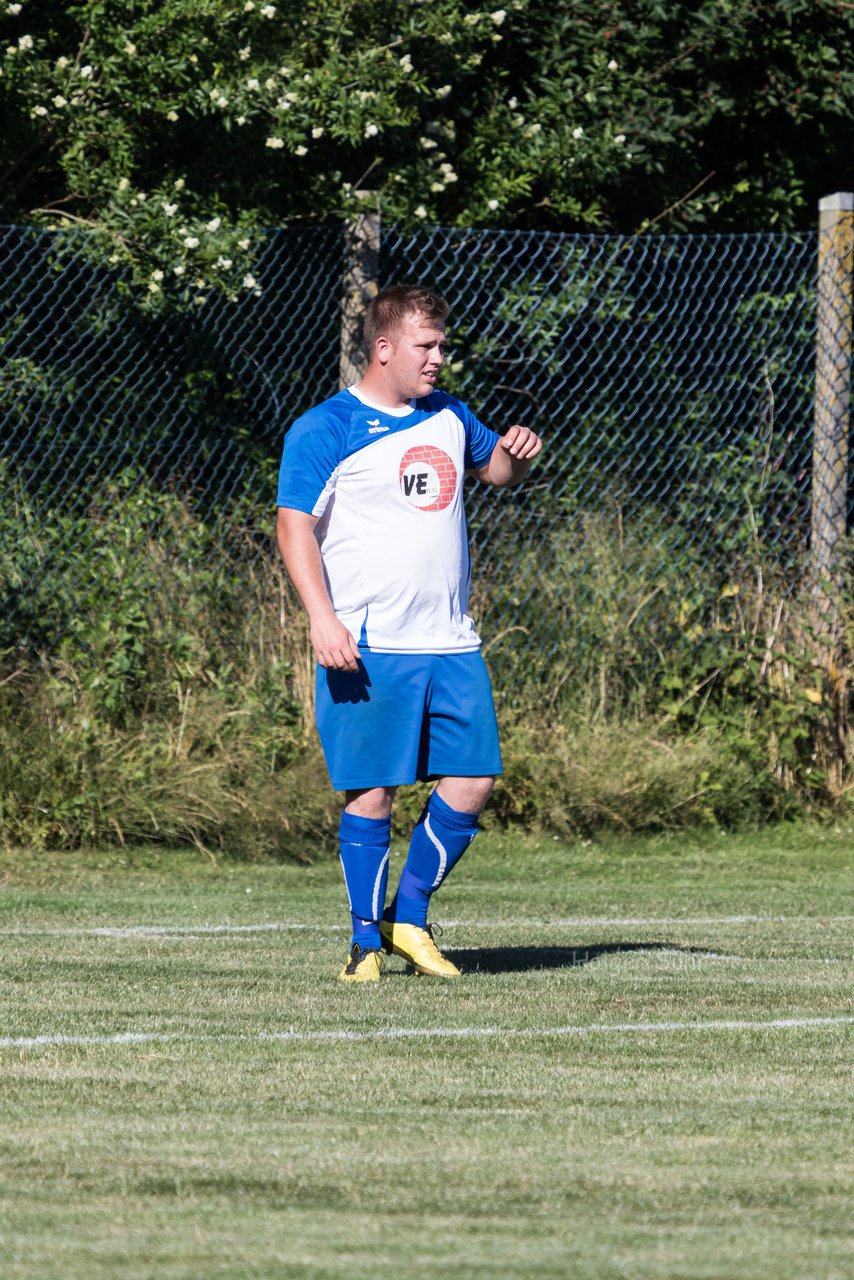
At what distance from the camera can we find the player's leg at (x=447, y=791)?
544 cm

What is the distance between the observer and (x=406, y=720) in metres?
5.37

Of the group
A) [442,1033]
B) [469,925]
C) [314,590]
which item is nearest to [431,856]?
[314,590]

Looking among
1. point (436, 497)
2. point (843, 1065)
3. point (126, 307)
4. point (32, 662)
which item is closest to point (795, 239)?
point (126, 307)

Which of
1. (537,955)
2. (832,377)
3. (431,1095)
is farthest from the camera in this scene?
(832,377)

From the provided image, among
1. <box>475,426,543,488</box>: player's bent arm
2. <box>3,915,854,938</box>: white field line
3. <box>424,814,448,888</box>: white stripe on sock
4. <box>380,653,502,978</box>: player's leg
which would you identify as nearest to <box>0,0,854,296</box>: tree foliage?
<box>3,915,854,938</box>: white field line

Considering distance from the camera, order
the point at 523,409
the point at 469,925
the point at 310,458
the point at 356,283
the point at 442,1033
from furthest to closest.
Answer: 1. the point at 523,409
2. the point at 356,283
3. the point at 469,925
4. the point at 310,458
5. the point at 442,1033

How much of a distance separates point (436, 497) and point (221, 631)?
337 cm

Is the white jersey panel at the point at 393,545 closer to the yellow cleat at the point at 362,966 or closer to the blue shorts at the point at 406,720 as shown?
the blue shorts at the point at 406,720

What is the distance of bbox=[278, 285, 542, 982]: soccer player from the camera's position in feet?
17.6

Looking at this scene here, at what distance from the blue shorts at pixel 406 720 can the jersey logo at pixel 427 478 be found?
401 millimetres

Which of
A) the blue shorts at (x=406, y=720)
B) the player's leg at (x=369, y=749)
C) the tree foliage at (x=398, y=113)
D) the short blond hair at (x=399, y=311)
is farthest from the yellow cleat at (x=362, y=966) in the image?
the tree foliage at (x=398, y=113)

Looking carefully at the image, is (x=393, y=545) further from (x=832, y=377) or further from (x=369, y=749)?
(x=832, y=377)

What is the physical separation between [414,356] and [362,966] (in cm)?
158

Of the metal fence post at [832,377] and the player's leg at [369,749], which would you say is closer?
the player's leg at [369,749]
